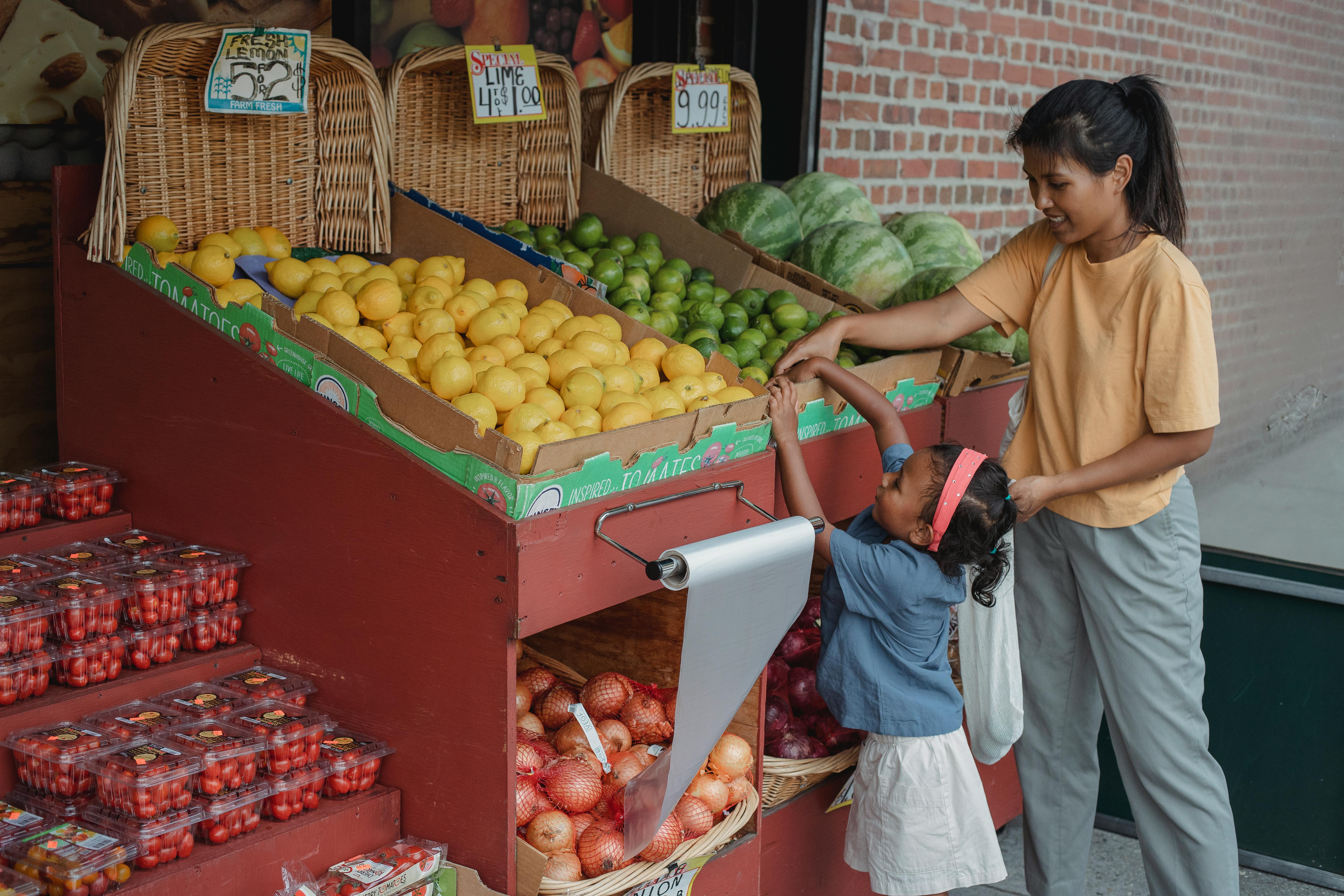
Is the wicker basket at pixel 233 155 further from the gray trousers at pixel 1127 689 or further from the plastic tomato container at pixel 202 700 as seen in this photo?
the gray trousers at pixel 1127 689

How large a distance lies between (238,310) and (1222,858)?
251 centimetres

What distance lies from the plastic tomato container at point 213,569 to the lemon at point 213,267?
545 millimetres

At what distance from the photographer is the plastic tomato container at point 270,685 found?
7.52 feet

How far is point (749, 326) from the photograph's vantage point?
130 inches

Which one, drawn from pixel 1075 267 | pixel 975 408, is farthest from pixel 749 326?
pixel 1075 267

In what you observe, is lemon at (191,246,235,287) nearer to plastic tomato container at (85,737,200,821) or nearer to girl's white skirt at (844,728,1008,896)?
plastic tomato container at (85,737,200,821)

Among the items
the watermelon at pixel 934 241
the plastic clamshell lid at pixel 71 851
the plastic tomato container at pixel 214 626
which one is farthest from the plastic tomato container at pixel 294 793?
the watermelon at pixel 934 241

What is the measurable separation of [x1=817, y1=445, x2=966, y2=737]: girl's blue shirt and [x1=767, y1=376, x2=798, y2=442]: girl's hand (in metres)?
0.24

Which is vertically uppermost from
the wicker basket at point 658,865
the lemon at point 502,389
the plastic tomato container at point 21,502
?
the lemon at point 502,389

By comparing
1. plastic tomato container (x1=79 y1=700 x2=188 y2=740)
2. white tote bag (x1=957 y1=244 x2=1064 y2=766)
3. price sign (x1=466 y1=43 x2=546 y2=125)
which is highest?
price sign (x1=466 y1=43 x2=546 y2=125)

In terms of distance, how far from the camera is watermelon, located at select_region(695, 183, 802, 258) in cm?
395

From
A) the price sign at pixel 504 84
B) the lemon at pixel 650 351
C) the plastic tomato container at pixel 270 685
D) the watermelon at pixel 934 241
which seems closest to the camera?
the plastic tomato container at pixel 270 685

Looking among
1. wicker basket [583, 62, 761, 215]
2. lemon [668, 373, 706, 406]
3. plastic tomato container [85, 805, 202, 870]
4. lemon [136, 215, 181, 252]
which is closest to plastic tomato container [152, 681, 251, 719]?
plastic tomato container [85, 805, 202, 870]

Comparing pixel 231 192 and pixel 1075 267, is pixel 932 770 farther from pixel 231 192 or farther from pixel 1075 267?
pixel 231 192
